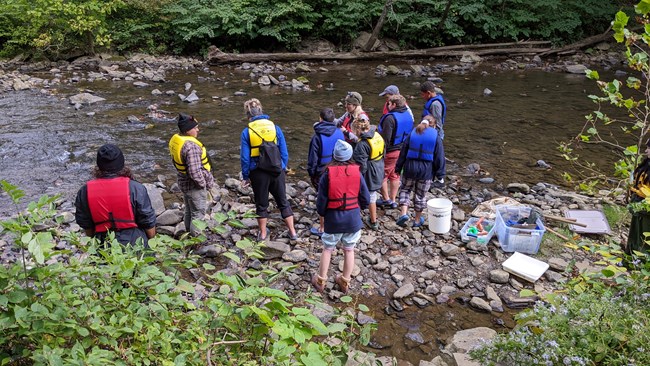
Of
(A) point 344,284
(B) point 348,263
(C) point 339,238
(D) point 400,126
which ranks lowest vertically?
(A) point 344,284

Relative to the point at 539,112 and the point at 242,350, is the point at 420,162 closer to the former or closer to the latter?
the point at 242,350

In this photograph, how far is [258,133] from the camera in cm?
659

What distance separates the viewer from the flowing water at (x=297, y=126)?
9.15 meters

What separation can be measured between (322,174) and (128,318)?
13.9 feet

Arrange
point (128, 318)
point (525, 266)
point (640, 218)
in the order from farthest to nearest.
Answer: point (525, 266) → point (640, 218) → point (128, 318)

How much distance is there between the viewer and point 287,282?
635 cm

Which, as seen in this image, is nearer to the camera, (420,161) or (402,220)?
(420,161)

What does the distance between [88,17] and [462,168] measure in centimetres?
1700

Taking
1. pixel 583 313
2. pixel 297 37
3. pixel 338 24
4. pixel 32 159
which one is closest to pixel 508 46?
pixel 338 24

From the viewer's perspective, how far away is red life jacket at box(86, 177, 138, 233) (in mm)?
4695

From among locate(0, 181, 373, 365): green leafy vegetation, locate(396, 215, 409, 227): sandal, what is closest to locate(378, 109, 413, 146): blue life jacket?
locate(396, 215, 409, 227): sandal

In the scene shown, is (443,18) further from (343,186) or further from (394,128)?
(343,186)

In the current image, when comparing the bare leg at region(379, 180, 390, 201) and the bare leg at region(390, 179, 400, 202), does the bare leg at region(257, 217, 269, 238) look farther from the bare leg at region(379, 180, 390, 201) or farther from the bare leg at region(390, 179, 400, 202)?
the bare leg at region(390, 179, 400, 202)

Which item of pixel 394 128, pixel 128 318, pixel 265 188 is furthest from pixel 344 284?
pixel 128 318
